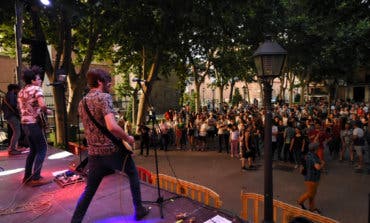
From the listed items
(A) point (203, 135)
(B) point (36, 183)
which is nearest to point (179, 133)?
(A) point (203, 135)

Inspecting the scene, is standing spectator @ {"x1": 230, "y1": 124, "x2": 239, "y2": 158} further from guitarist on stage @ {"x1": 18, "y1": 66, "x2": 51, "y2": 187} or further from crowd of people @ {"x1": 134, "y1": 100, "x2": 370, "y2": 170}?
guitarist on stage @ {"x1": 18, "y1": 66, "x2": 51, "y2": 187}

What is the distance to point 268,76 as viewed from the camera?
4.97 m

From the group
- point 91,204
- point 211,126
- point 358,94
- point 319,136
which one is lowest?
point 91,204

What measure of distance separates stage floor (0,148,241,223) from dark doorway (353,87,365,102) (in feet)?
158

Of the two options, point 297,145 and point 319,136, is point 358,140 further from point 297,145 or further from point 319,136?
point 297,145

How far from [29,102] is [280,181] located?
25.8 ft

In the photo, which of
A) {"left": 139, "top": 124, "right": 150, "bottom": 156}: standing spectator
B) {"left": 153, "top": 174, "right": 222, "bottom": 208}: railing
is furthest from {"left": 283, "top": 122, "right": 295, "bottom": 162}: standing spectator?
{"left": 153, "top": 174, "right": 222, "bottom": 208}: railing

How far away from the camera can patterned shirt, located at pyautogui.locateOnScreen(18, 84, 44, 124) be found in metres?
4.91

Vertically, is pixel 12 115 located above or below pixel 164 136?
above

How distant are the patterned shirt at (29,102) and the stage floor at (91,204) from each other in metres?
1.25

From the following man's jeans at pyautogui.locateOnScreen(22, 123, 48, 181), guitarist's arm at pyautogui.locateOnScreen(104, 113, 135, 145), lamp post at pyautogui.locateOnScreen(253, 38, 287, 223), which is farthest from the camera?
man's jeans at pyautogui.locateOnScreen(22, 123, 48, 181)

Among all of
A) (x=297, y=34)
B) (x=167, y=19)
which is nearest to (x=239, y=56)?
(x=297, y=34)

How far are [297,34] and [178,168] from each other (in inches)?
491

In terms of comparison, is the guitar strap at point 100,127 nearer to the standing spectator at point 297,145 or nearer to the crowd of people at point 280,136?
the crowd of people at point 280,136
